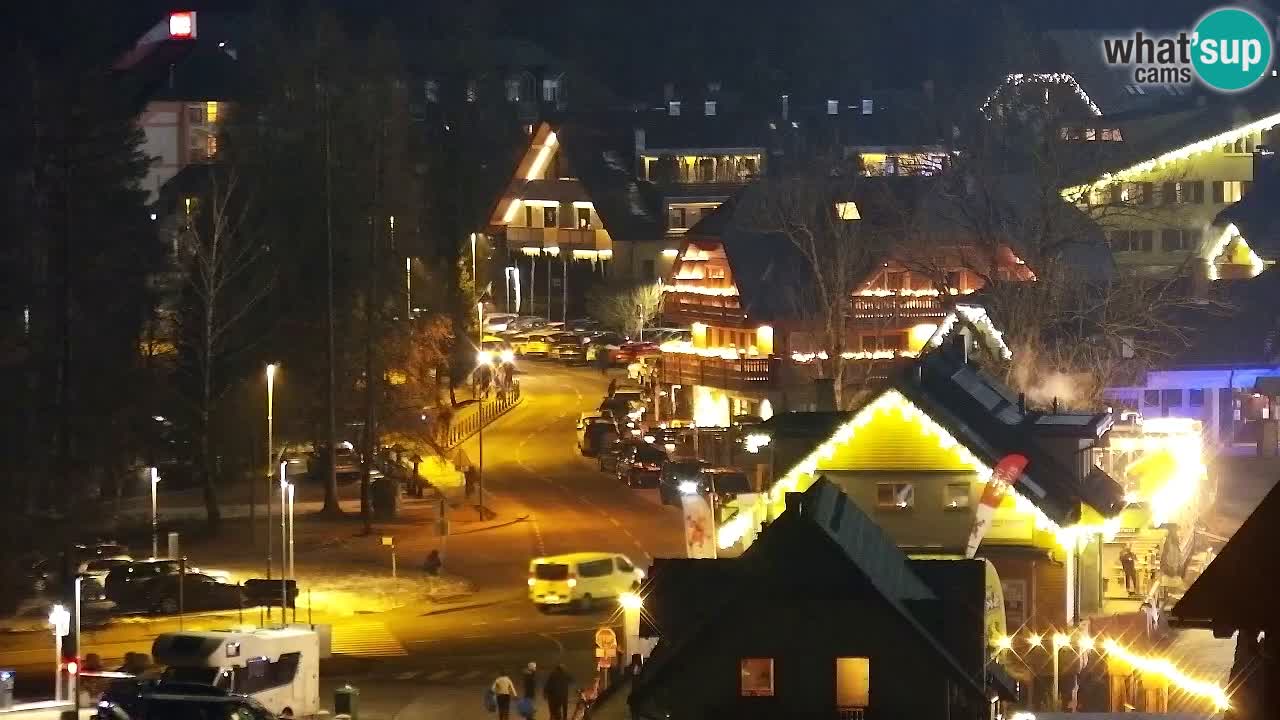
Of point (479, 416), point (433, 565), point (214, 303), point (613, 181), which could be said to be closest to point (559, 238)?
point (613, 181)

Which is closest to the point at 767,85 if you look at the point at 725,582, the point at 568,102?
the point at 568,102

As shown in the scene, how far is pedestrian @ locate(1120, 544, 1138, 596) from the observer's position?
39.1 meters

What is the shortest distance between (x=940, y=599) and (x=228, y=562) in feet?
95.3

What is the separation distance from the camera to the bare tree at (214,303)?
54219 millimetres

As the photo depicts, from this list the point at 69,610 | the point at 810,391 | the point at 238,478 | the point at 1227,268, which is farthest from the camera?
the point at 1227,268

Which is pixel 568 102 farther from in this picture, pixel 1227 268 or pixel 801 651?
pixel 801 651

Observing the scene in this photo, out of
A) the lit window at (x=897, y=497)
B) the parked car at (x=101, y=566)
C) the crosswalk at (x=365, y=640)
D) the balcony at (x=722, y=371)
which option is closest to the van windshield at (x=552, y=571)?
the crosswalk at (x=365, y=640)

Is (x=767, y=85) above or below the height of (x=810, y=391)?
above

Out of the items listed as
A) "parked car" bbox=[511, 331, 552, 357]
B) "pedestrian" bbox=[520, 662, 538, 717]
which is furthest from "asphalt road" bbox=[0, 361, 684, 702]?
"parked car" bbox=[511, 331, 552, 357]

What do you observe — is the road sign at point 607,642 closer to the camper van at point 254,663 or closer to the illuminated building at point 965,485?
the camper van at point 254,663

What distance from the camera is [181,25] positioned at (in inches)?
5118

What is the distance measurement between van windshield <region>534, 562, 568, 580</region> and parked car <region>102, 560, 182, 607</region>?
6.88m

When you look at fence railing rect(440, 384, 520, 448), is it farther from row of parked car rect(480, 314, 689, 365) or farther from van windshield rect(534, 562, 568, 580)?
van windshield rect(534, 562, 568, 580)

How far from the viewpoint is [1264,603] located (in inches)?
383
